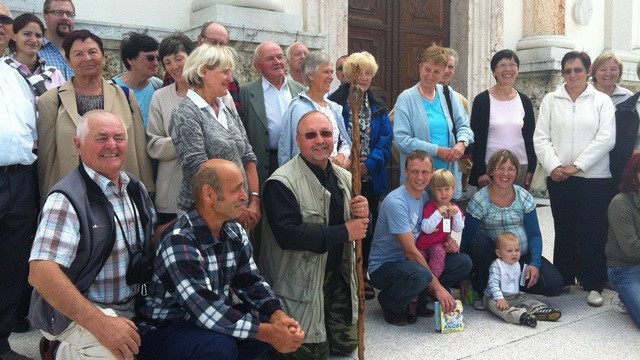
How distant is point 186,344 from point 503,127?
3155mm

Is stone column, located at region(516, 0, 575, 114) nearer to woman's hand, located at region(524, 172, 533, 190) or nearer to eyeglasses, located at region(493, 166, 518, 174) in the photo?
woman's hand, located at region(524, 172, 533, 190)

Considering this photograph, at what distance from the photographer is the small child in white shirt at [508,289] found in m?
4.19

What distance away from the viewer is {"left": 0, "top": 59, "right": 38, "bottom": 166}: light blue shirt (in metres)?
3.19

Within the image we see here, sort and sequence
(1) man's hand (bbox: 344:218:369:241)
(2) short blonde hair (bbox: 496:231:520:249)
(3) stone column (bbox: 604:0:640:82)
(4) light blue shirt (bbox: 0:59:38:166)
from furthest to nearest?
(3) stone column (bbox: 604:0:640:82)
(2) short blonde hair (bbox: 496:231:520:249)
(1) man's hand (bbox: 344:218:369:241)
(4) light blue shirt (bbox: 0:59:38:166)

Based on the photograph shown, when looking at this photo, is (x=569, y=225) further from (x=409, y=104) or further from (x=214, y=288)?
(x=214, y=288)

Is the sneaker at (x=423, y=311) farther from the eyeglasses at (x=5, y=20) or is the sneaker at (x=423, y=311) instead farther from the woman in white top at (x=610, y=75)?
Answer: the eyeglasses at (x=5, y=20)

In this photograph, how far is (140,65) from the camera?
160 inches

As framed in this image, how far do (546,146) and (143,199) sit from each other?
10.1ft

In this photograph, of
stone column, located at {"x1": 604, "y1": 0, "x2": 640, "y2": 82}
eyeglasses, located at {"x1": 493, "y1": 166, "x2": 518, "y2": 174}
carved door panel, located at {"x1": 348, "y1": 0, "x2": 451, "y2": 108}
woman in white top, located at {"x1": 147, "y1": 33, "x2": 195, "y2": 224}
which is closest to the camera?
woman in white top, located at {"x1": 147, "y1": 33, "x2": 195, "y2": 224}

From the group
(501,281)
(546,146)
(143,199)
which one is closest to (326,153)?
(143,199)

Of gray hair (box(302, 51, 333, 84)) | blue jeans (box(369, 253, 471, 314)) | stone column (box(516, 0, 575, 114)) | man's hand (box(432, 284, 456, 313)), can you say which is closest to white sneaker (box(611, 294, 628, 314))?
blue jeans (box(369, 253, 471, 314))

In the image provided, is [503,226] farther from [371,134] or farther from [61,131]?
[61,131]

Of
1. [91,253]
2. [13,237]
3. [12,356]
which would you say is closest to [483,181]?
[91,253]

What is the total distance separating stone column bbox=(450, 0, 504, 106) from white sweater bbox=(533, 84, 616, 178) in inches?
146
